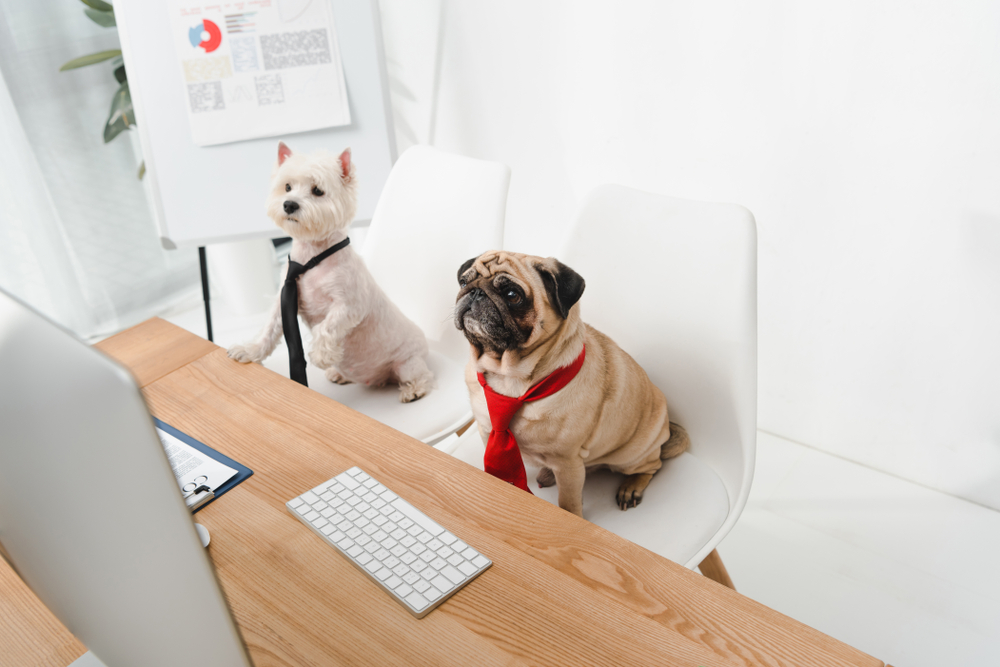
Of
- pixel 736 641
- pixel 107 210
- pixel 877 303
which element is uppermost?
pixel 736 641

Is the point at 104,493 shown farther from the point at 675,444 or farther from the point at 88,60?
the point at 88,60

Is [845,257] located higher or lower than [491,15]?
lower

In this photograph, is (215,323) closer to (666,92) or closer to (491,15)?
(491,15)

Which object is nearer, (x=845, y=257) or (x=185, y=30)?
(x=845, y=257)

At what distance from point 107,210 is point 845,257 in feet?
10.1

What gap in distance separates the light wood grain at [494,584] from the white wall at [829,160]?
1371 mm

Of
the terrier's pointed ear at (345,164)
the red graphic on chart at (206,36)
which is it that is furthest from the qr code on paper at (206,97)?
the terrier's pointed ear at (345,164)

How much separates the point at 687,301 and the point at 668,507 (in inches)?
15.8

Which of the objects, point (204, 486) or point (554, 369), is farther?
point (554, 369)

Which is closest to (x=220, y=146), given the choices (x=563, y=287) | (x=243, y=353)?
(x=243, y=353)

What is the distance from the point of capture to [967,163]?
1.57 m

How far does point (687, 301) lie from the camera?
1275 mm

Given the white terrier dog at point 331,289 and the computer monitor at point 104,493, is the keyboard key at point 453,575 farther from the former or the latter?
the white terrier dog at point 331,289

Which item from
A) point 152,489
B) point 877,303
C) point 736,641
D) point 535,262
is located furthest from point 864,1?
point 152,489
